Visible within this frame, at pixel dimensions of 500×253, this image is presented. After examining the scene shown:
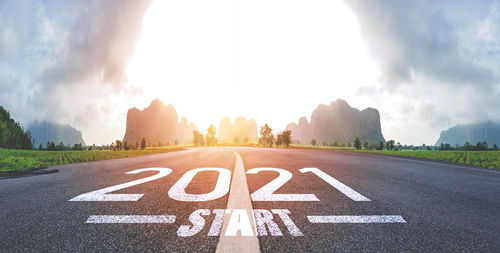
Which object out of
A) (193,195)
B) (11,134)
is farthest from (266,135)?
(193,195)

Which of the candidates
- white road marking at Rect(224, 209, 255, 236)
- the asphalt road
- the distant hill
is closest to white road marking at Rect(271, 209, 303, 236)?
the asphalt road

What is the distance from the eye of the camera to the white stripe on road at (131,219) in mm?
2709

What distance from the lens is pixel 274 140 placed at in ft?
435

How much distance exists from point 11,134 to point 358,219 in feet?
236

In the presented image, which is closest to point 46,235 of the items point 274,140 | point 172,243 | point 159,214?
point 159,214

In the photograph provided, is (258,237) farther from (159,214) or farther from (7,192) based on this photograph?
(7,192)

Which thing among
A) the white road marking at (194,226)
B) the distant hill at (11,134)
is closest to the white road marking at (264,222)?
the white road marking at (194,226)

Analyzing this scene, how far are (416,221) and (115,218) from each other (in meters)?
3.69

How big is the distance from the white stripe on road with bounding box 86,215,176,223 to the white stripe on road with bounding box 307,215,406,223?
176cm

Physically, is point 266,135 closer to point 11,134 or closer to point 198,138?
point 198,138

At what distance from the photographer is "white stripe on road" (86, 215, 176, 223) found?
8.89 feet

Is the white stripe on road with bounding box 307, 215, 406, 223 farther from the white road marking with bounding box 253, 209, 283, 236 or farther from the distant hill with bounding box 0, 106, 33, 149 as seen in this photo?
the distant hill with bounding box 0, 106, 33, 149

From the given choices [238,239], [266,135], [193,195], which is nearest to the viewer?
[238,239]

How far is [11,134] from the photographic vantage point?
50.5m
